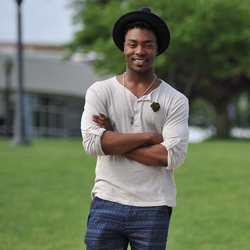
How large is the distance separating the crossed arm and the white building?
37446 mm

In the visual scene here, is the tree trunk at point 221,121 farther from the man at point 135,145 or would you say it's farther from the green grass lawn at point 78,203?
the man at point 135,145

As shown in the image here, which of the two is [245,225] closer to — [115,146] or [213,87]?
[115,146]

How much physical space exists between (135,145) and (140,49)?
0.54 meters

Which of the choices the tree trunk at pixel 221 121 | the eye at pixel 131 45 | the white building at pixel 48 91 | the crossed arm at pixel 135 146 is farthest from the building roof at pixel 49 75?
the crossed arm at pixel 135 146

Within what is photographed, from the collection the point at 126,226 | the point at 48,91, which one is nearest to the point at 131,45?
the point at 126,226

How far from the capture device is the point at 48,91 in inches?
1719

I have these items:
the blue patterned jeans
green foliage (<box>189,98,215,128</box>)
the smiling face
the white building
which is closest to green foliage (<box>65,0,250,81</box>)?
the white building

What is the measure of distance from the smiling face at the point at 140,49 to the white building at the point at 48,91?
37.3 meters

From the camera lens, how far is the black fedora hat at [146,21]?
3160 millimetres

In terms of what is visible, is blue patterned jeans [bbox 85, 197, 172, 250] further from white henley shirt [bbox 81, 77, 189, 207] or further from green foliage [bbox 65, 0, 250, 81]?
green foliage [bbox 65, 0, 250, 81]

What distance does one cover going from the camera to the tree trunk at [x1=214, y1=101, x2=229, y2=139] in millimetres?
44344

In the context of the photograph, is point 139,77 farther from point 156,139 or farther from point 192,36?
point 192,36

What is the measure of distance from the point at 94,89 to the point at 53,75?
4050cm

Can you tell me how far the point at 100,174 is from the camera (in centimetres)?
321
